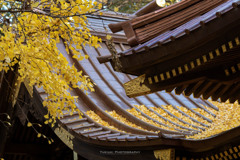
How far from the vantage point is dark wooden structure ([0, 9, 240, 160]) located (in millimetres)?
5359

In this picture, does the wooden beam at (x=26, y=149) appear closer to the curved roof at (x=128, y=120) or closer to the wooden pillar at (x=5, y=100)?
the wooden pillar at (x=5, y=100)

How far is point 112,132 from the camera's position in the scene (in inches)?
258

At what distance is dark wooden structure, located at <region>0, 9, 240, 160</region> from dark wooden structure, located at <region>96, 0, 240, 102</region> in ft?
1.56

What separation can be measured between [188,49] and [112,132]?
106 inches

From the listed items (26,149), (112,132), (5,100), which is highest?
(5,100)

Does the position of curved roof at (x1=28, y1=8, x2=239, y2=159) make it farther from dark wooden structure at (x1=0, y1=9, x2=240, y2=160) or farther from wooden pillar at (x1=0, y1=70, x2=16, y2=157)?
wooden pillar at (x1=0, y1=70, x2=16, y2=157)

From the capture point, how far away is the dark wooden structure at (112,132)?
5359 millimetres

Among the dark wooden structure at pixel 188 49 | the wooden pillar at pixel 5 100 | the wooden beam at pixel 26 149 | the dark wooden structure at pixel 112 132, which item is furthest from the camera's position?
the wooden beam at pixel 26 149

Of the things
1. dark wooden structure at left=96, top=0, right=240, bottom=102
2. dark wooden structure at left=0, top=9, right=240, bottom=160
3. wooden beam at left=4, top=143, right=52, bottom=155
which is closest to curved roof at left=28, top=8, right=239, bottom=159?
dark wooden structure at left=0, top=9, right=240, bottom=160

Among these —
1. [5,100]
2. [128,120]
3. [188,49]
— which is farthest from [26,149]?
[188,49]

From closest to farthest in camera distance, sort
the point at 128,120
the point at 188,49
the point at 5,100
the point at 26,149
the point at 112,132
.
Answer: the point at 188,49
the point at 112,132
the point at 128,120
the point at 5,100
the point at 26,149

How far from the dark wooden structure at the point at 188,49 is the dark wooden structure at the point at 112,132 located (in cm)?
48

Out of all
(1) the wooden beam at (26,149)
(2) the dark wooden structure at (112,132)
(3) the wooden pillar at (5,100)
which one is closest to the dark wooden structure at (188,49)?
(2) the dark wooden structure at (112,132)

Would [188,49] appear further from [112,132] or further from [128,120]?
[128,120]
